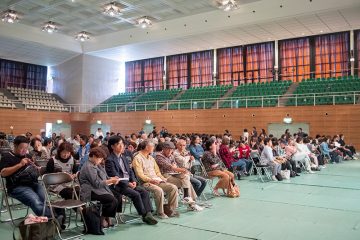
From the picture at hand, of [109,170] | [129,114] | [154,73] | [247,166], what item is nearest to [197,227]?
[109,170]

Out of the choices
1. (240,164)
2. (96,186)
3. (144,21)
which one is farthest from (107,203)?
(144,21)

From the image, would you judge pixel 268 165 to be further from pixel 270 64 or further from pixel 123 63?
pixel 123 63

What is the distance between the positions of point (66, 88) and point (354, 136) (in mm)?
21872

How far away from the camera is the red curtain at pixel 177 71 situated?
2709cm

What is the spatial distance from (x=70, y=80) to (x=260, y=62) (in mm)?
15544

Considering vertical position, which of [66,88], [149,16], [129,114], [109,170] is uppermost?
[149,16]

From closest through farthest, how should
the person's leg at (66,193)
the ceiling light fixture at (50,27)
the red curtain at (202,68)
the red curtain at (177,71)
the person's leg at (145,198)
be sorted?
the person's leg at (66,193) < the person's leg at (145,198) < the ceiling light fixture at (50,27) < the red curtain at (202,68) < the red curtain at (177,71)

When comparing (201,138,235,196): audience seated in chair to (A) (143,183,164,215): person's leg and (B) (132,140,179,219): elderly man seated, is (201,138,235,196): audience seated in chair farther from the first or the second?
(A) (143,183,164,215): person's leg

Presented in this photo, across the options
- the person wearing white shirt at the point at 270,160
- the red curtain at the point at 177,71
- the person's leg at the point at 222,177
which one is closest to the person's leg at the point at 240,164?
the person wearing white shirt at the point at 270,160

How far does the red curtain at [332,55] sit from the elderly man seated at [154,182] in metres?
18.8

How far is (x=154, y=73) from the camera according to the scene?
28.8 metres

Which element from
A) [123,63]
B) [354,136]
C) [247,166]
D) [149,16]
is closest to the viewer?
[247,166]

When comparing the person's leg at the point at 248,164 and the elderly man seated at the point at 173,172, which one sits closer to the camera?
the elderly man seated at the point at 173,172

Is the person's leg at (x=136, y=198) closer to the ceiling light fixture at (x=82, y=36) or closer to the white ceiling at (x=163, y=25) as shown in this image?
the white ceiling at (x=163, y=25)
